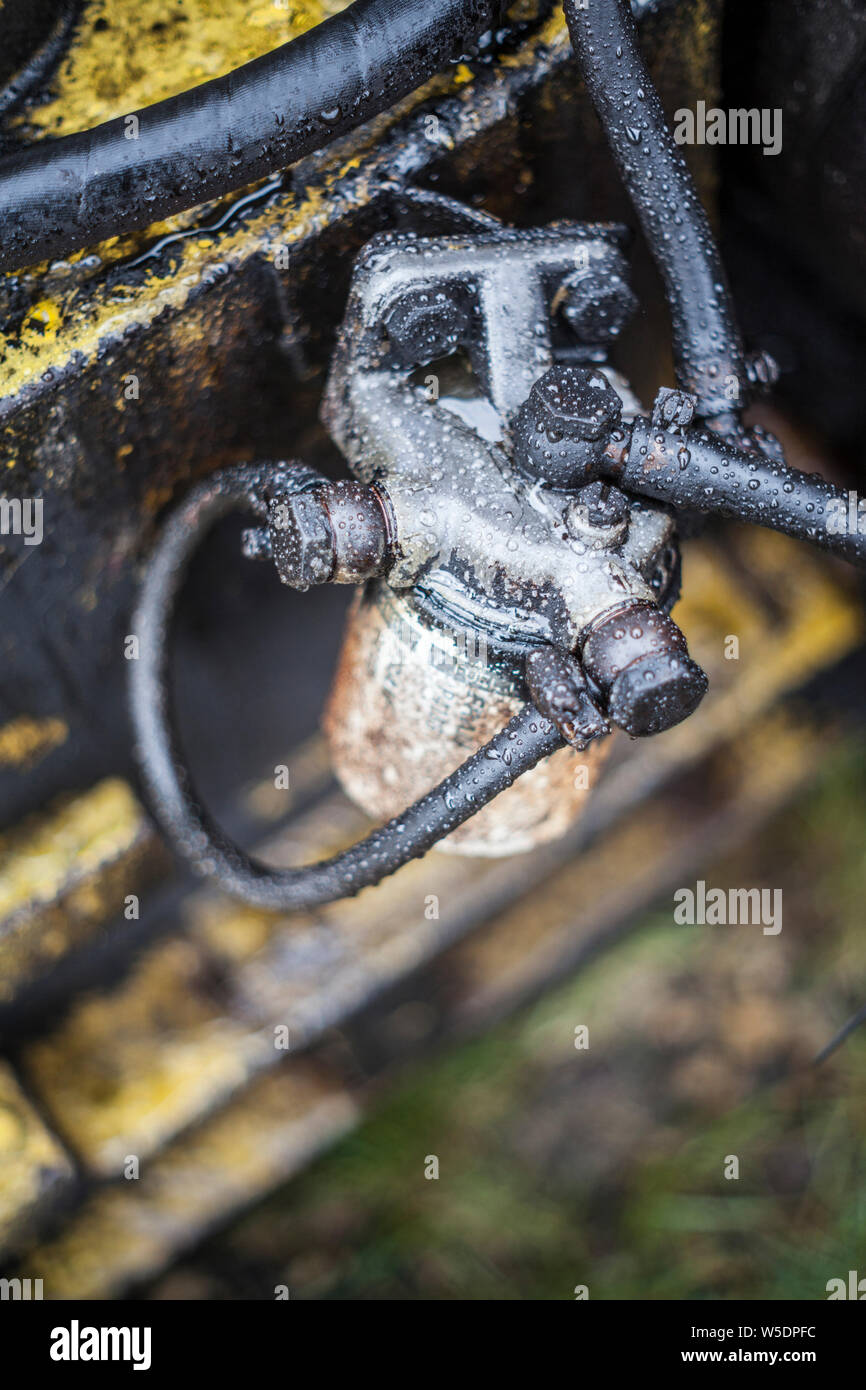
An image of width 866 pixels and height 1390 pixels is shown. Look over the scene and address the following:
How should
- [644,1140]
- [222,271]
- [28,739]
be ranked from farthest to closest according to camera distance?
[644,1140] < [28,739] < [222,271]

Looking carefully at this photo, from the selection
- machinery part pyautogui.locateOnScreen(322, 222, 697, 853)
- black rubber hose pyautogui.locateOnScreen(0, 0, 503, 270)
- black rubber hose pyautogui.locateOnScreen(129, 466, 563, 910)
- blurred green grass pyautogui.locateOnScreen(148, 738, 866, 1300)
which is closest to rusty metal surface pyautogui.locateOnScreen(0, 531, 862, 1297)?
blurred green grass pyautogui.locateOnScreen(148, 738, 866, 1300)

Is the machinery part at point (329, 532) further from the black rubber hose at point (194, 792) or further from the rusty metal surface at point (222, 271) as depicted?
the rusty metal surface at point (222, 271)

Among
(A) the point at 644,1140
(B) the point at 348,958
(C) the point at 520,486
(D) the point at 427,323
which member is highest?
(D) the point at 427,323

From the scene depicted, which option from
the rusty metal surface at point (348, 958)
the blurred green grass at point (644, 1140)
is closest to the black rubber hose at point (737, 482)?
the rusty metal surface at point (348, 958)

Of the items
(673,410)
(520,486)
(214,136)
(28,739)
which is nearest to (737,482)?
(673,410)

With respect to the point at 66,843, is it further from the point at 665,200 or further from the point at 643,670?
the point at 665,200

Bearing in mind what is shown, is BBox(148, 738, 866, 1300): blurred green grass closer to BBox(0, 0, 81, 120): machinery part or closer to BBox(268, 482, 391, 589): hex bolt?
BBox(268, 482, 391, 589): hex bolt

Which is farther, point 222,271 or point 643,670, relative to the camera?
point 222,271
